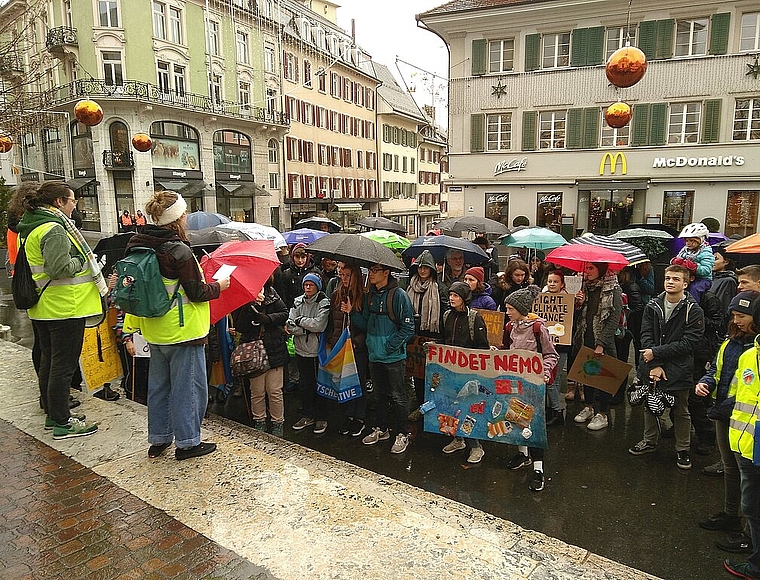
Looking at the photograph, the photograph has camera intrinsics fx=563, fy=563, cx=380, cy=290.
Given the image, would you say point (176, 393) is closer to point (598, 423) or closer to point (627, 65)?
point (598, 423)

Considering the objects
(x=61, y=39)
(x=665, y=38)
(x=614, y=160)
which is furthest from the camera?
(x=61, y=39)

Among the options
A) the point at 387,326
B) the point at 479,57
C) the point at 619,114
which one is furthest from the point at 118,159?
the point at 387,326

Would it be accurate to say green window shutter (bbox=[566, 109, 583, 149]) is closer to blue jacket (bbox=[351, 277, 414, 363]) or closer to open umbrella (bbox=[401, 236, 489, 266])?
open umbrella (bbox=[401, 236, 489, 266])

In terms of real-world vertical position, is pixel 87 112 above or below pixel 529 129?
below

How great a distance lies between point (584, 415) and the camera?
21.1 ft

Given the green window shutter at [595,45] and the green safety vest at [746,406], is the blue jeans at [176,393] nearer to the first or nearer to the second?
the green safety vest at [746,406]

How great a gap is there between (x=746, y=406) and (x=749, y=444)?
0.23 m

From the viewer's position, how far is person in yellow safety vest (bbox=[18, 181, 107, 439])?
4.46 m

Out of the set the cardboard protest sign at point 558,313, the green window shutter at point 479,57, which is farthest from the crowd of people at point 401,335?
the green window shutter at point 479,57

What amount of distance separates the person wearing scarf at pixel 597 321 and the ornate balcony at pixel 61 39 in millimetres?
34828

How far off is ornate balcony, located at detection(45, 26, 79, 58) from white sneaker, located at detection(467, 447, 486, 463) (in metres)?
35.4

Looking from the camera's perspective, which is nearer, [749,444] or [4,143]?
[749,444]

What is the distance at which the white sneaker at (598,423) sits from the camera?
6184 mm

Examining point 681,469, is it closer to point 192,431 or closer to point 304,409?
point 304,409
